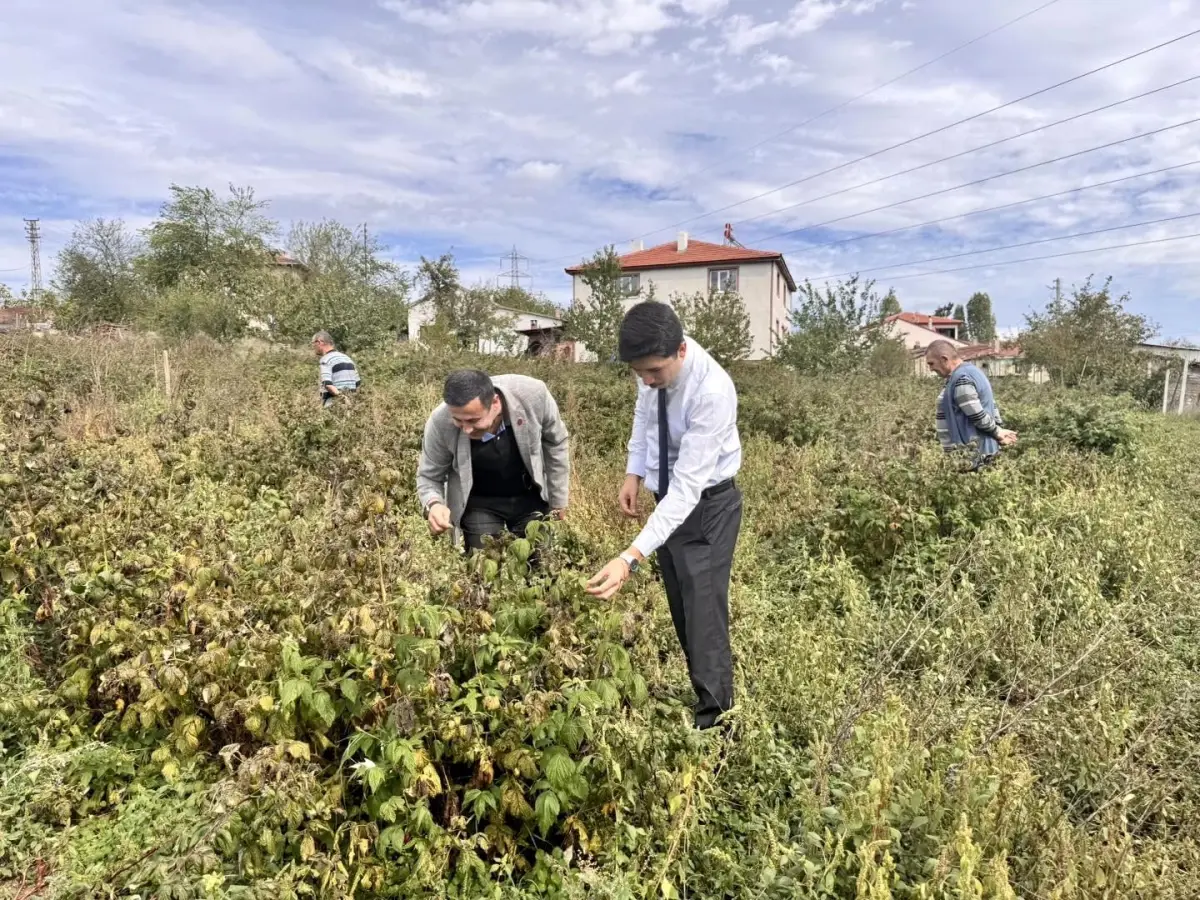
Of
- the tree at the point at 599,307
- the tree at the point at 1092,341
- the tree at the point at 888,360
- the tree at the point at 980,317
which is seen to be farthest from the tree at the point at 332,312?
the tree at the point at 980,317

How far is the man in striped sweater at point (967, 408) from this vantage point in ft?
16.1

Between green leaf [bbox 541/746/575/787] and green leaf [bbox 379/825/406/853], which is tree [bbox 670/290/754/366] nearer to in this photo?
green leaf [bbox 541/746/575/787]

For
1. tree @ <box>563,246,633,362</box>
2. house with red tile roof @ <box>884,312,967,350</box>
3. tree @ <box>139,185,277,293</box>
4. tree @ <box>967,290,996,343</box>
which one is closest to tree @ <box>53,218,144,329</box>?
tree @ <box>139,185,277,293</box>

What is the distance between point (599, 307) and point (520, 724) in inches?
792

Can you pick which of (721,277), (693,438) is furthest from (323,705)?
(721,277)

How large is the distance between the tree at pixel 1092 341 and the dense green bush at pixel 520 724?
60.5ft

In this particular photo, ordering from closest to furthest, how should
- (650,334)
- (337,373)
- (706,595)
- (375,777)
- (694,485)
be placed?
1. (375,777)
2. (650,334)
3. (694,485)
4. (706,595)
5. (337,373)

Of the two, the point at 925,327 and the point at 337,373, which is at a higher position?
the point at 925,327

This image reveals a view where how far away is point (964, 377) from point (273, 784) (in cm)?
483

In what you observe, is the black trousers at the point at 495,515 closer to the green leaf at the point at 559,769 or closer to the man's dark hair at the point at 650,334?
the man's dark hair at the point at 650,334

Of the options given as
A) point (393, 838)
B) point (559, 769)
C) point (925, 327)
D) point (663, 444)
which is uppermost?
point (925, 327)

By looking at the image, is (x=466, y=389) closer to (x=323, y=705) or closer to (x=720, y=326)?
(x=323, y=705)

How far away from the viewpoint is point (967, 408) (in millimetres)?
4945

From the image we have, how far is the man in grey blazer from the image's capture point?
331 centimetres
